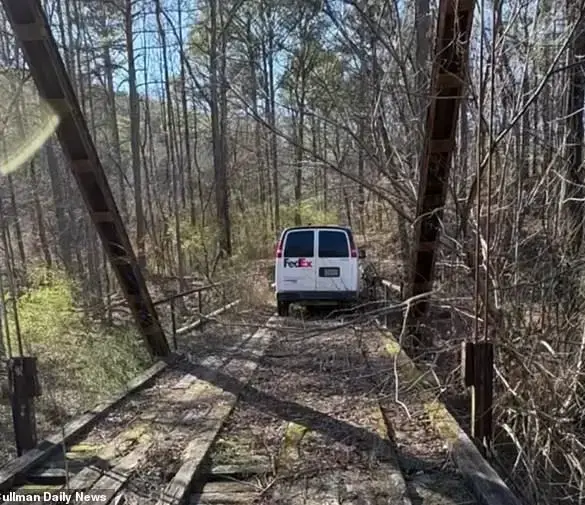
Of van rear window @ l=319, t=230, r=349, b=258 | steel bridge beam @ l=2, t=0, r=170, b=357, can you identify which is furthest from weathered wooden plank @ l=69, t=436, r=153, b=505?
van rear window @ l=319, t=230, r=349, b=258

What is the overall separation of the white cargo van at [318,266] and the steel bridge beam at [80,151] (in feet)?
13.9

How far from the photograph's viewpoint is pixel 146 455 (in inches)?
152

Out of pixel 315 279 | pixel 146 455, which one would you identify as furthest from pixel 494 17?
pixel 315 279

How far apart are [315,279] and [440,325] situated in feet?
9.89

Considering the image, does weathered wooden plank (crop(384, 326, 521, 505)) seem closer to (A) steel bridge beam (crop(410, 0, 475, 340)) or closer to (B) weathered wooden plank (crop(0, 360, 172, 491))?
(A) steel bridge beam (crop(410, 0, 475, 340))

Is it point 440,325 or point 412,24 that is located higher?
point 412,24

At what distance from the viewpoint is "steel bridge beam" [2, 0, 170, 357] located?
14.3ft

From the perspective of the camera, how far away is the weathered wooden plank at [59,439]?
355 cm

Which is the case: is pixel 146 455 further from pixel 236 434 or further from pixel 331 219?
pixel 331 219

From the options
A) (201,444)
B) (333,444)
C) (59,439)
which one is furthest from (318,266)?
(59,439)

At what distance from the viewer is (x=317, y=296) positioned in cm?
1095

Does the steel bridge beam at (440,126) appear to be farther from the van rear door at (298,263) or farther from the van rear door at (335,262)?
the van rear door at (298,263)

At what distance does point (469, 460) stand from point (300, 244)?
301 inches

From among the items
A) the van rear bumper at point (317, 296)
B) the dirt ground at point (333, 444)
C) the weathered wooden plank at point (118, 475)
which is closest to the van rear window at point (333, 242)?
the van rear bumper at point (317, 296)
